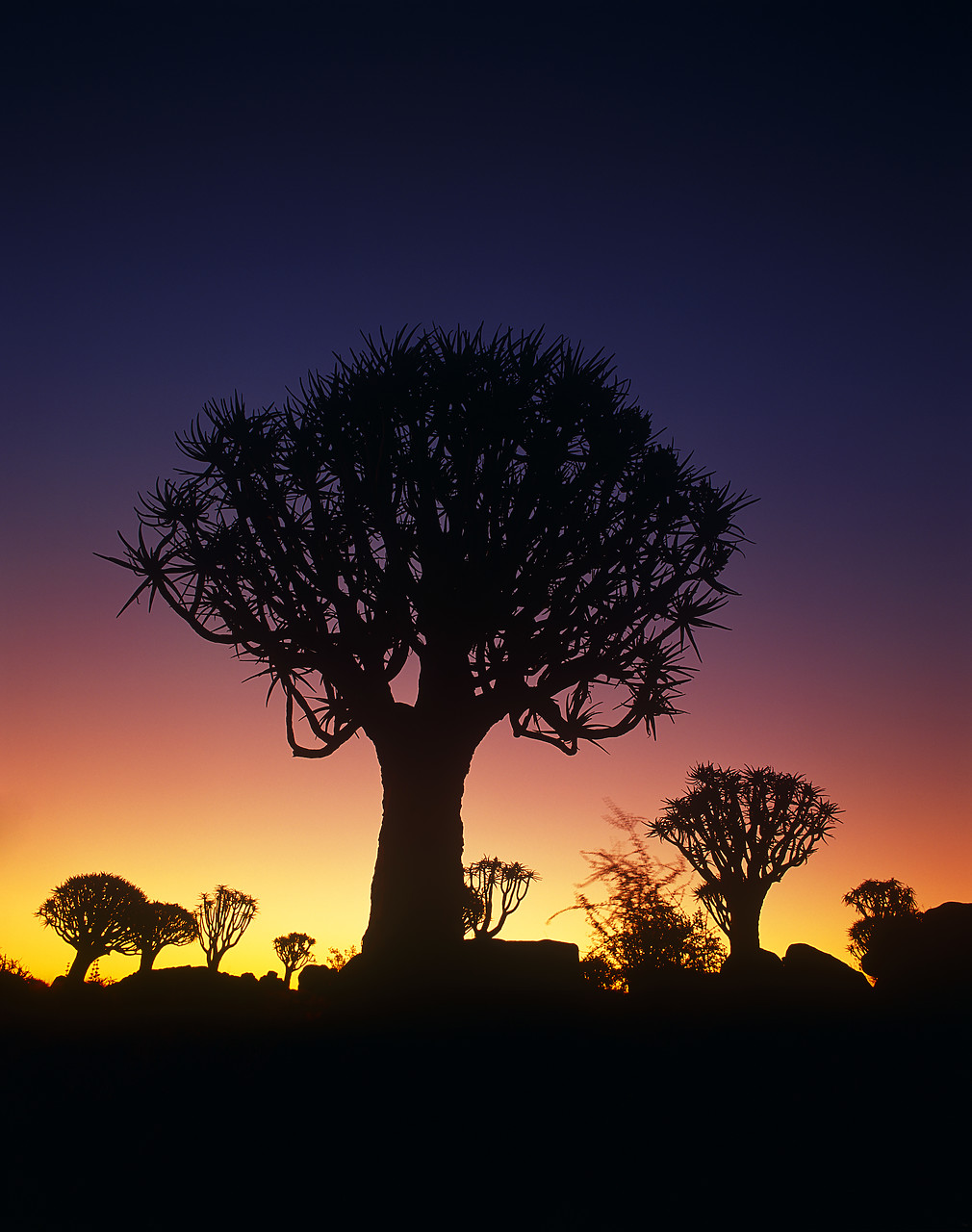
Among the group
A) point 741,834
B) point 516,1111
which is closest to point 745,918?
point 741,834

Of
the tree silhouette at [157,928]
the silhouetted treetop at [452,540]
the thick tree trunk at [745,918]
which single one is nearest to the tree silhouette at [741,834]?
the thick tree trunk at [745,918]

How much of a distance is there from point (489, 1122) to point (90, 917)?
77.7ft

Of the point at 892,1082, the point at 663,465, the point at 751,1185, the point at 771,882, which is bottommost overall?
the point at 751,1185

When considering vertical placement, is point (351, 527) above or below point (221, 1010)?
above

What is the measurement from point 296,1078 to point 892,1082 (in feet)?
13.1

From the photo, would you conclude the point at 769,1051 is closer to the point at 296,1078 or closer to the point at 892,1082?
the point at 892,1082

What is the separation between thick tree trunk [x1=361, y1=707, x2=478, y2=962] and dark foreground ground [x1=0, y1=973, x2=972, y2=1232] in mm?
1914

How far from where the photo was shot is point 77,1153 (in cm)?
329

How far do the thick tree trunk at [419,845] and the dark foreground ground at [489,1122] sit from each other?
191 cm

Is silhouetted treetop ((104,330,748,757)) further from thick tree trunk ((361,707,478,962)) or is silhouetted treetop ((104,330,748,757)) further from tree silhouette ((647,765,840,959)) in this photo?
tree silhouette ((647,765,840,959))

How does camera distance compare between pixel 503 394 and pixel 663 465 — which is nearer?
pixel 503 394

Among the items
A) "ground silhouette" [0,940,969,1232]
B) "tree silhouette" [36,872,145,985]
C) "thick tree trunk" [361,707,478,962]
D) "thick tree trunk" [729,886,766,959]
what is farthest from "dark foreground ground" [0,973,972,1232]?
"tree silhouette" [36,872,145,985]

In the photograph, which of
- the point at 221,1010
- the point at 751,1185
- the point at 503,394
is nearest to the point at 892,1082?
the point at 751,1185

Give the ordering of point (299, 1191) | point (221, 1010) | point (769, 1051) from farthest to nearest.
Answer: point (221, 1010)
point (769, 1051)
point (299, 1191)
